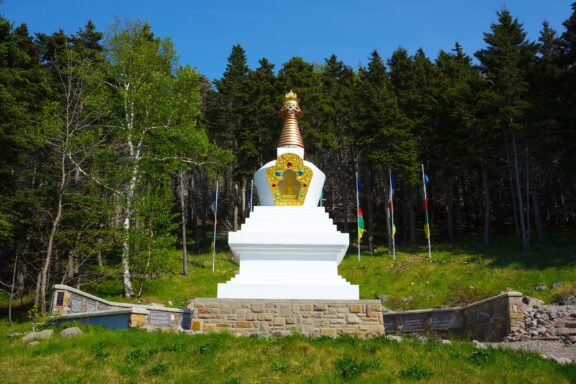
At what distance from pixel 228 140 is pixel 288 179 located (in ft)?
78.4

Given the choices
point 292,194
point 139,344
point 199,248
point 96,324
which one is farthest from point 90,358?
point 199,248

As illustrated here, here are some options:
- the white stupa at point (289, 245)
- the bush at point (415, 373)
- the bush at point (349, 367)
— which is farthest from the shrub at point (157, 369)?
the white stupa at point (289, 245)

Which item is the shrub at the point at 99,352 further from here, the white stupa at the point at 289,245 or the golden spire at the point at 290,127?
the golden spire at the point at 290,127

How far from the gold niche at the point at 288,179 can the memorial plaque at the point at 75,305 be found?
678 cm

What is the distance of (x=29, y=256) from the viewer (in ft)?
76.5

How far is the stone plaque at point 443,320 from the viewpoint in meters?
14.3

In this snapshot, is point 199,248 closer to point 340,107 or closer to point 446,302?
point 340,107

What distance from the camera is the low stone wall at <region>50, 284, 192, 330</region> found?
12688 mm

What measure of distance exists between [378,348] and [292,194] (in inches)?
282

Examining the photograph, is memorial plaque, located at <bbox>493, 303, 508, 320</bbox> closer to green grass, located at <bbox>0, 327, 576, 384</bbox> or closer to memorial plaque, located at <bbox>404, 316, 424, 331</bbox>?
memorial plaque, located at <bbox>404, 316, 424, 331</bbox>

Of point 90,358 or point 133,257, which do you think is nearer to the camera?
point 90,358

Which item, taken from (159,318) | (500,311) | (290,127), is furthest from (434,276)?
(159,318)

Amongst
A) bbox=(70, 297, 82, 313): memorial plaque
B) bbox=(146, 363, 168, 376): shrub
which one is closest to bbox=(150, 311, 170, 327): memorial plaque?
bbox=(70, 297, 82, 313): memorial plaque

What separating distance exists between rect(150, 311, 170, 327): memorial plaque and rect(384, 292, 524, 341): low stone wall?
22.0 feet
